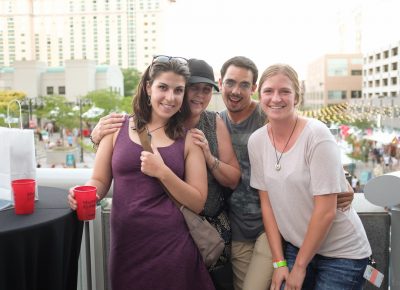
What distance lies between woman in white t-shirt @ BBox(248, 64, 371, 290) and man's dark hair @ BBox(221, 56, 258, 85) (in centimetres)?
26

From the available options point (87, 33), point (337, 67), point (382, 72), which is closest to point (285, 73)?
point (382, 72)

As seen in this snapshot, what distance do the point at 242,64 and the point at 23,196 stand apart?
1184 mm

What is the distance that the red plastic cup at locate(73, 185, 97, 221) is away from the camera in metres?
1.76

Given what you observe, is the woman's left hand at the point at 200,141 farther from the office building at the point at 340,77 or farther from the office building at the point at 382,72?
the office building at the point at 340,77

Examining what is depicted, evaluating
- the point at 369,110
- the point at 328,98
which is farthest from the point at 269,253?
the point at 328,98

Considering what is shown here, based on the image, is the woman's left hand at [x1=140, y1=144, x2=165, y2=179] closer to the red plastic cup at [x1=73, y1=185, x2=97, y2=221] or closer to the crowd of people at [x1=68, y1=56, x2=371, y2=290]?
the crowd of people at [x1=68, y1=56, x2=371, y2=290]

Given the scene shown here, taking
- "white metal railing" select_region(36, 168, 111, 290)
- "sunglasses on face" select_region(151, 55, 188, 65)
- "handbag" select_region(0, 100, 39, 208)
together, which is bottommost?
"white metal railing" select_region(36, 168, 111, 290)

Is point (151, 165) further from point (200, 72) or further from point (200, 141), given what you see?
point (200, 72)

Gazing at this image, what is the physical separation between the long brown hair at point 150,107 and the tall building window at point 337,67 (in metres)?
76.9


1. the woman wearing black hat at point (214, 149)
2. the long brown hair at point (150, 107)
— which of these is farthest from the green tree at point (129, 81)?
the long brown hair at point (150, 107)

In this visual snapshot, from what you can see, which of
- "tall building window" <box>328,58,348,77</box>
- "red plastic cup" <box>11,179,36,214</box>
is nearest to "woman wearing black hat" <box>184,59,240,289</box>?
"red plastic cup" <box>11,179,36,214</box>

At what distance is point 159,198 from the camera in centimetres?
179

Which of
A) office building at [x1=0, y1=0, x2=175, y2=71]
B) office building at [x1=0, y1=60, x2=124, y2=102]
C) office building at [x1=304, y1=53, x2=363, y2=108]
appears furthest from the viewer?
office building at [x1=0, y1=0, x2=175, y2=71]

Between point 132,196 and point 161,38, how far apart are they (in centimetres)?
10340
